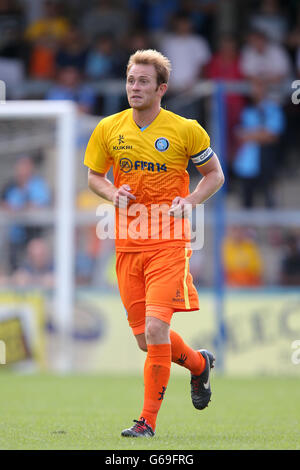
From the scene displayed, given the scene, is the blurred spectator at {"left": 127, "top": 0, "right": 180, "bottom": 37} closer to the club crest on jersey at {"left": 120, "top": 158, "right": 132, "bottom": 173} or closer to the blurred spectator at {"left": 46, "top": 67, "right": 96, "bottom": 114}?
the blurred spectator at {"left": 46, "top": 67, "right": 96, "bottom": 114}

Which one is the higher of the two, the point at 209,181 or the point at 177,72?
the point at 177,72

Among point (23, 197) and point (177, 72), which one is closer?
point (23, 197)

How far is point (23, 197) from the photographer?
12641 mm

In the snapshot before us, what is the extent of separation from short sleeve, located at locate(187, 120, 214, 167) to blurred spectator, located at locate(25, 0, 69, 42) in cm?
1033

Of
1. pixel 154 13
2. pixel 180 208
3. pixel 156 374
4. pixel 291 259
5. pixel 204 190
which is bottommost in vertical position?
pixel 156 374

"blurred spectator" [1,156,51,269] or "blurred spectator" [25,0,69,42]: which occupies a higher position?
"blurred spectator" [25,0,69,42]

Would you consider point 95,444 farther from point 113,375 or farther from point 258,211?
point 258,211

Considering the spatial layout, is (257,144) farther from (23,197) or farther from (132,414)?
(132,414)

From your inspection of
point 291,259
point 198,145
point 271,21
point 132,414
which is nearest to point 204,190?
point 198,145

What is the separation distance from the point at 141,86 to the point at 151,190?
0.69 meters

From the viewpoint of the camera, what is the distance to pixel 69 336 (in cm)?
1218

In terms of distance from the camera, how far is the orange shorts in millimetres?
5832

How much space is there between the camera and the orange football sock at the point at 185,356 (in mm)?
6281

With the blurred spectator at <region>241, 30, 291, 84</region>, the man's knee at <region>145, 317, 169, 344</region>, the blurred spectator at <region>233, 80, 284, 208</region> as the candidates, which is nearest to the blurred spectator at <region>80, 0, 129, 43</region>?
the blurred spectator at <region>241, 30, 291, 84</region>
